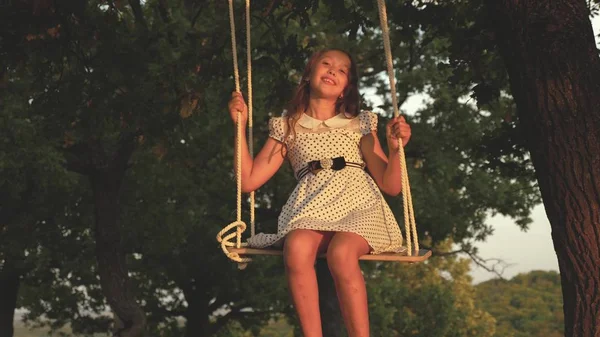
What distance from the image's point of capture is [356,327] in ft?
14.4

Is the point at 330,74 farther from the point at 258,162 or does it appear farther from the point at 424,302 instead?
the point at 424,302

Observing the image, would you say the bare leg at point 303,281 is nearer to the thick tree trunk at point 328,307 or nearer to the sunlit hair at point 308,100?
the sunlit hair at point 308,100

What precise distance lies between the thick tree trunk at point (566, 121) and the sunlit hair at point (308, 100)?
3.06 feet

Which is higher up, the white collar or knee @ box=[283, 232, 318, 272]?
the white collar

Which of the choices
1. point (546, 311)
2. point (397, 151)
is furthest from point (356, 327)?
point (546, 311)

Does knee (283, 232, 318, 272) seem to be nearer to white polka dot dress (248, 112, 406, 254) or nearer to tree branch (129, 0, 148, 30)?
white polka dot dress (248, 112, 406, 254)

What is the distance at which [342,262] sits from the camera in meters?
4.36

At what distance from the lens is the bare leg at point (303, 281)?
445 centimetres

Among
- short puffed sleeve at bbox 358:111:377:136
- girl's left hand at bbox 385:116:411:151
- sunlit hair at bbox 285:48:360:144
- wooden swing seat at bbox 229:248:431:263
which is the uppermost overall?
sunlit hair at bbox 285:48:360:144

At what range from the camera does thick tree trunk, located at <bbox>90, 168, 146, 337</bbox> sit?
14.1m

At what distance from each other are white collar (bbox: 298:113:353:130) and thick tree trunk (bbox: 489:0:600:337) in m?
1.01

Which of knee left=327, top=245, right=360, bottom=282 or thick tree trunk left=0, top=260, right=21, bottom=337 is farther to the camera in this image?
thick tree trunk left=0, top=260, right=21, bottom=337

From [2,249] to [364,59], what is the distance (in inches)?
305

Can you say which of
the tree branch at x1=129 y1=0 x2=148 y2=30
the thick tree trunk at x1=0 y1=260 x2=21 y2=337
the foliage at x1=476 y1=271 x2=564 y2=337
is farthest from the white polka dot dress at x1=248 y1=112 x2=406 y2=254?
the foliage at x1=476 y1=271 x2=564 y2=337
